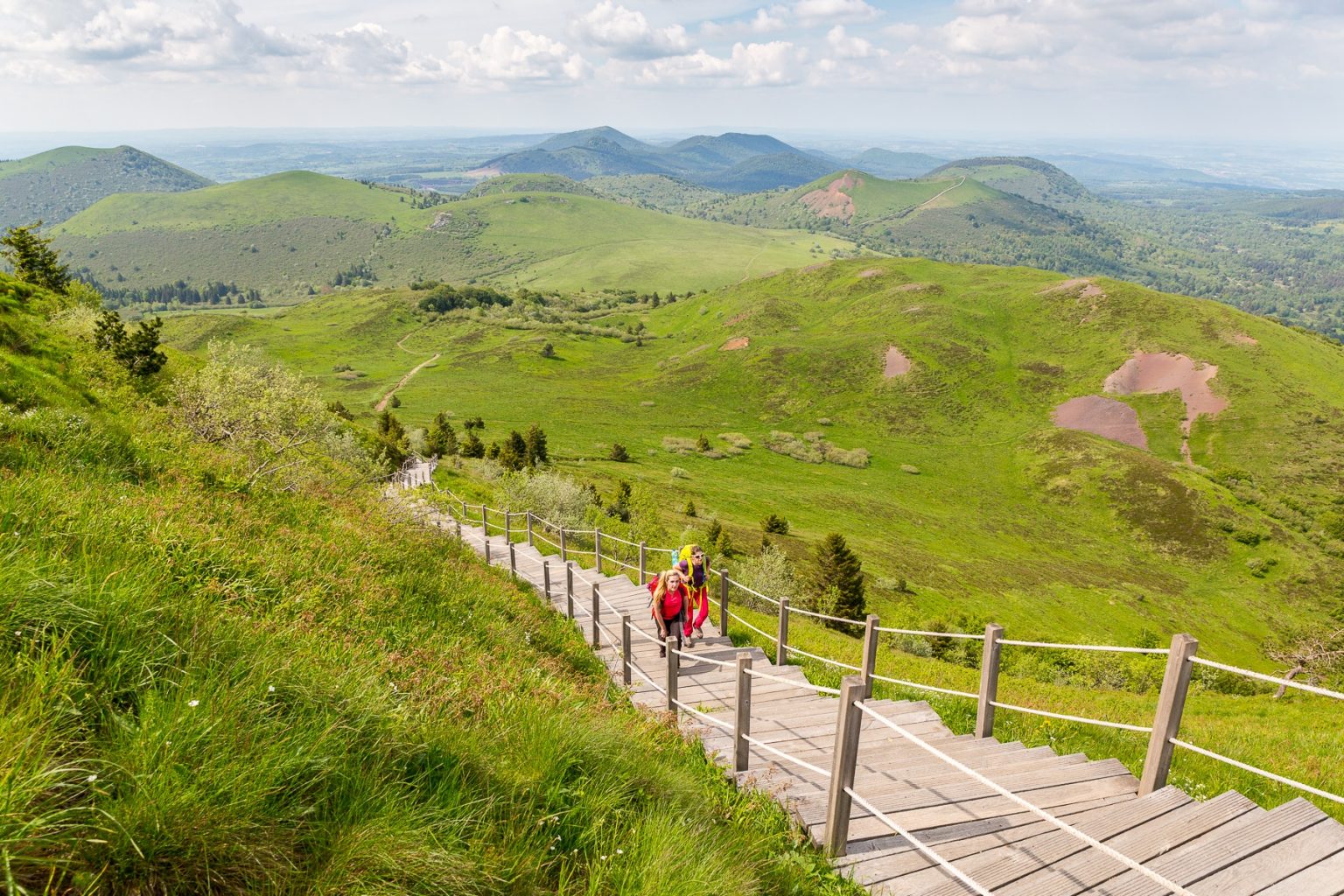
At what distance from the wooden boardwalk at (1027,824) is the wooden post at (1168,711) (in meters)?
0.20

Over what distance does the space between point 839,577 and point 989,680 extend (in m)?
37.6

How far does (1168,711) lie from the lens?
4887 mm

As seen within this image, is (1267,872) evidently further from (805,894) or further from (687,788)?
(687,788)

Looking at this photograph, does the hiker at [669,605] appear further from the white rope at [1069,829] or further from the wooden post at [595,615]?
the white rope at [1069,829]

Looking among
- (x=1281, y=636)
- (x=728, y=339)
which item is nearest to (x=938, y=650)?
(x=1281, y=636)

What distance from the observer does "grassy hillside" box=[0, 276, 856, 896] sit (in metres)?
2.59

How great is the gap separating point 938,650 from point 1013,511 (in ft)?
190

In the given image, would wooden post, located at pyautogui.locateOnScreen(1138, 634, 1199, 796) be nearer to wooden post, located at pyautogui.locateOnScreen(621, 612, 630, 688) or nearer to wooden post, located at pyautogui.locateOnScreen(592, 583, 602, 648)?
wooden post, located at pyautogui.locateOnScreen(621, 612, 630, 688)

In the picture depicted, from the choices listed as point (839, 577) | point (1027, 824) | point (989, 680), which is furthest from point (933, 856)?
point (839, 577)

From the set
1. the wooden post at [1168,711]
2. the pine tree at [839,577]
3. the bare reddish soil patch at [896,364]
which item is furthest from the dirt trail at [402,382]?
the wooden post at [1168,711]

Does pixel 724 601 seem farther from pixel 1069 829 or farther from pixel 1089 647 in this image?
pixel 1069 829

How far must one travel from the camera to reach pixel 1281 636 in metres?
60.3

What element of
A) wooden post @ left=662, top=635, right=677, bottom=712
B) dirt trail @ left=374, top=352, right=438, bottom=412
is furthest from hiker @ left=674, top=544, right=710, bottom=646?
dirt trail @ left=374, top=352, right=438, bottom=412

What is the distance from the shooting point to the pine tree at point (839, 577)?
140ft
